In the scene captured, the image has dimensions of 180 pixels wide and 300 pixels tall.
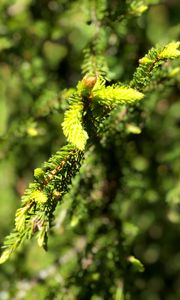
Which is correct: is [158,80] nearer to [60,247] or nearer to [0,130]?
[0,130]

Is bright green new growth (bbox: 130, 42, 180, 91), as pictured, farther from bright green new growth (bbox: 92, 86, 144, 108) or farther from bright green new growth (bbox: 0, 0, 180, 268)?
bright green new growth (bbox: 92, 86, 144, 108)

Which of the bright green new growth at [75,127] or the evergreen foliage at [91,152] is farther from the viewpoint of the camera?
the evergreen foliage at [91,152]

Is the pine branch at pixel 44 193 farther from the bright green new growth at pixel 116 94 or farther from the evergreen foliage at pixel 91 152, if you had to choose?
the bright green new growth at pixel 116 94

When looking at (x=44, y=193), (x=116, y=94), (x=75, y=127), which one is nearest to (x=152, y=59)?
(x=116, y=94)

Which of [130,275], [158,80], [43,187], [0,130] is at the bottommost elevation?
[130,275]

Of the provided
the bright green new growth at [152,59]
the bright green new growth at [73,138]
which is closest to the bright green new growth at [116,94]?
the bright green new growth at [73,138]

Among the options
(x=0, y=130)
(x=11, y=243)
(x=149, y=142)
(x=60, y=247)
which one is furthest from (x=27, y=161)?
(x=11, y=243)

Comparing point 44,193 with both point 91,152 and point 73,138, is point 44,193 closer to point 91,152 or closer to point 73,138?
point 73,138

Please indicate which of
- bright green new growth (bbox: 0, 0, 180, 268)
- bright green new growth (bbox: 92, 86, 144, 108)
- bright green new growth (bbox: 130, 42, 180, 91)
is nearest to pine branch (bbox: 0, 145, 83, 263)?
bright green new growth (bbox: 0, 0, 180, 268)
